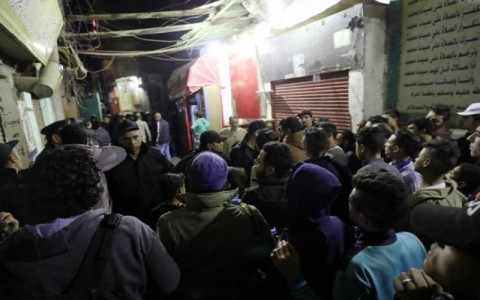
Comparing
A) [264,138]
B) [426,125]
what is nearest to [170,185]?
[264,138]

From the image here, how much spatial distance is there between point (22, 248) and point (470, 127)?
4.85 metres

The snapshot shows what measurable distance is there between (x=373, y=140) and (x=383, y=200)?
1.70 meters

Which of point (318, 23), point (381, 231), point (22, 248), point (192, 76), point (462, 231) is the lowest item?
point (381, 231)

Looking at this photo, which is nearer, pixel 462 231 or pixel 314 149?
pixel 462 231

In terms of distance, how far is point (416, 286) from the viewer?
112 centimetres

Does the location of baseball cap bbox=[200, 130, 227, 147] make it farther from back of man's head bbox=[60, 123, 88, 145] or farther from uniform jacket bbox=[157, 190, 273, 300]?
uniform jacket bbox=[157, 190, 273, 300]

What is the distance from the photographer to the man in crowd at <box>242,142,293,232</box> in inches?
100

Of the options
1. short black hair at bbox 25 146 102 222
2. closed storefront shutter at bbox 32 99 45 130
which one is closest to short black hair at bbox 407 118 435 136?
short black hair at bbox 25 146 102 222

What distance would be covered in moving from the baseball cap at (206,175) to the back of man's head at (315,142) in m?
1.41

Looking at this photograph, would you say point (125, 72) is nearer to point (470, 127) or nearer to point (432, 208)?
point (470, 127)

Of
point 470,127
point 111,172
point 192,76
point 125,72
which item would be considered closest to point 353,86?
point 470,127

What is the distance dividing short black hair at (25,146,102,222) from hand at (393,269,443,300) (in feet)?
4.67

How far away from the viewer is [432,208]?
94 centimetres

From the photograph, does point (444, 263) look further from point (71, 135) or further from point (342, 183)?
point (71, 135)
